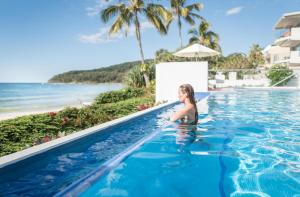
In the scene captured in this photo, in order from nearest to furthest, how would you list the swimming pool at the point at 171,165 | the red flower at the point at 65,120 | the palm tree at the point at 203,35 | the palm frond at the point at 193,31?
the swimming pool at the point at 171,165 → the red flower at the point at 65,120 → the palm tree at the point at 203,35 → the palm frond at the point at 193,31

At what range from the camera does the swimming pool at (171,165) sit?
3.58 m

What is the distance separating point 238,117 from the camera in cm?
912

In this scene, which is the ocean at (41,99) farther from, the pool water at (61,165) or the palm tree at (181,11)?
the palm tree at (181,11)

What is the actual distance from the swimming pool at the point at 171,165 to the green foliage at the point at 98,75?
3146 inches

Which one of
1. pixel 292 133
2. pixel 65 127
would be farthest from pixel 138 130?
pixel 292 133

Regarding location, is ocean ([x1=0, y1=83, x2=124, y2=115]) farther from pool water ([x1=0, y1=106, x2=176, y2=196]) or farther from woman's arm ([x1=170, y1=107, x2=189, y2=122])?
pool water ([x1=0, y1=106, x2=176, y2=196])

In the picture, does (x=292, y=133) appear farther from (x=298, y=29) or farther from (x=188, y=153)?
(x=298, y=29)

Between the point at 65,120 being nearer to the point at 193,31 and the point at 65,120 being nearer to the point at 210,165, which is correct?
the point at 210,165

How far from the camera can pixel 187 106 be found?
6.22m

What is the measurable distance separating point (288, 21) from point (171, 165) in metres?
35.6

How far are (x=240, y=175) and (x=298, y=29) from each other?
33.6m

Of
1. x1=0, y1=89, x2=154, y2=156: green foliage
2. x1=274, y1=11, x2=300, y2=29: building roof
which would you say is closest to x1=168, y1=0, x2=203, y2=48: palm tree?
x1=274, y1=11, x2=300, y2=29: building roof

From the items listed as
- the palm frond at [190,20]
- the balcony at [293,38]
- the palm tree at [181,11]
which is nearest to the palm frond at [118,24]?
the palm tree at [181,11]

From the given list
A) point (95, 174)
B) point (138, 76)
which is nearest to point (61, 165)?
point (95, 174)
